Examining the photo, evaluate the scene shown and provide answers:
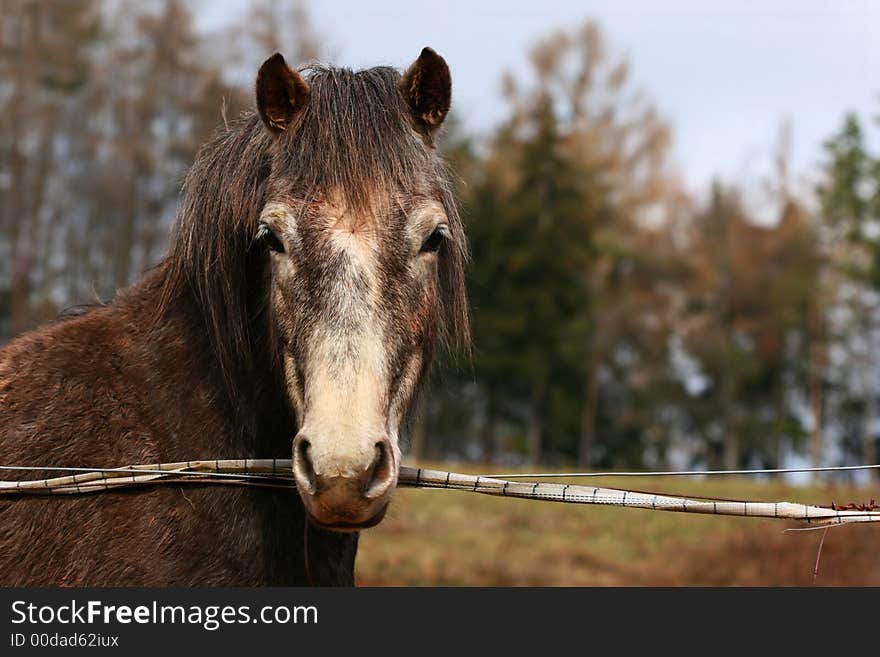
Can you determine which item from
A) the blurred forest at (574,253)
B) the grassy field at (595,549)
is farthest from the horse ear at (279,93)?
the blurred forest at (574,253)

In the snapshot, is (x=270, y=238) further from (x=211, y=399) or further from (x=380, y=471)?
(x=380, y=471)

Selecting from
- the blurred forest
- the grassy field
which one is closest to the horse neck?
the grassy field

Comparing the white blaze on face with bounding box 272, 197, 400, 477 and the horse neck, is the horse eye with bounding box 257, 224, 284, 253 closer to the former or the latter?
the white blaze on face with bounding box 272, 197, 400, 477

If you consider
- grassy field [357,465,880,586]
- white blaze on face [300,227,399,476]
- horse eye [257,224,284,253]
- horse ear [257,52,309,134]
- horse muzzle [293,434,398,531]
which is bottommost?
grassy field [357,465,880,586]

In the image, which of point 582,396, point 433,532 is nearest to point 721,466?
point 582,396

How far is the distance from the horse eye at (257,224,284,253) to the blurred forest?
2356 cm

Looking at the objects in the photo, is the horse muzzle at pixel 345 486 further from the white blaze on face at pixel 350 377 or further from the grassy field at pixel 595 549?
the grassy field at pixel 595 549

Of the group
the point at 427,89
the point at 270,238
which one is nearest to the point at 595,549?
the point at 427,89

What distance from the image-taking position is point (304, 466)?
288 cm

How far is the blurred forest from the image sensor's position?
28.1m

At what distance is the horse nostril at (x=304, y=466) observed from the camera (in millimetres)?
2834

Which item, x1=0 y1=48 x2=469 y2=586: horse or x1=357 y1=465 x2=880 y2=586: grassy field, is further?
x1=357 y1=465 x2=880 y2=586: grassy field

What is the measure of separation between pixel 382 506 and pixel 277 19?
74.8ft

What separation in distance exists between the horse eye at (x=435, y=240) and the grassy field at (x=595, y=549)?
13.4m
